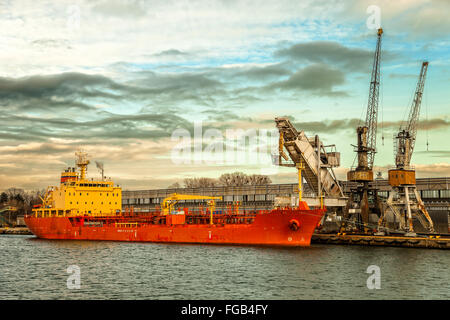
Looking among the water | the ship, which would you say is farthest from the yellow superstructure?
the water

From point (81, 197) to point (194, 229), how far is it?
771 inches

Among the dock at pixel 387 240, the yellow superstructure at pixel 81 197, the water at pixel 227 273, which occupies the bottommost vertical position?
the water at pixel 227 273

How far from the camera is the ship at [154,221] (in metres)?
42.7

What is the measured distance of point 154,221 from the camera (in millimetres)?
53594

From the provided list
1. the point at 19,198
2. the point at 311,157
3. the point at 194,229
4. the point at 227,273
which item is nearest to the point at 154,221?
the point at 194,229

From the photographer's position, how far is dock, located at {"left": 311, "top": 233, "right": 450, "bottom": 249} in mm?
44156

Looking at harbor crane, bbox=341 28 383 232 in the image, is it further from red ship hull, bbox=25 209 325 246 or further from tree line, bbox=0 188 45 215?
tree line, bbox=0 188 45 215

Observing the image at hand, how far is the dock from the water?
213 cm

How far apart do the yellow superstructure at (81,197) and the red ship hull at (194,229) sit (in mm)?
1811

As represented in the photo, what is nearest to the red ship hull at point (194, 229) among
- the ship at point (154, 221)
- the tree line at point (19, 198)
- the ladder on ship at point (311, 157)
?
the ship at point (154, 221)

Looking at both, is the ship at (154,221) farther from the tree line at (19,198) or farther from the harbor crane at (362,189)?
the tree line at (19,198)

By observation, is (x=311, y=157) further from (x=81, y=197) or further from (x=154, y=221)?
(x=81, y=197)
